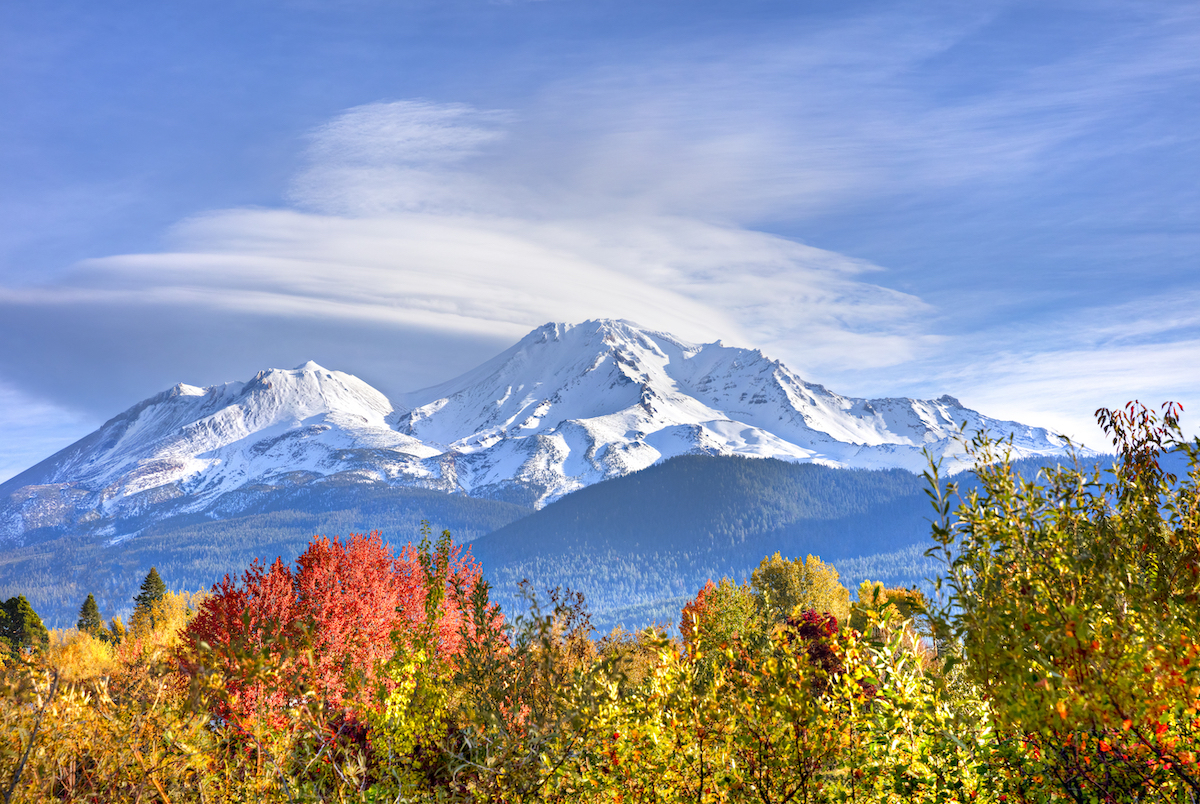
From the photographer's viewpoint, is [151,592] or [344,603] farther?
[151,592]

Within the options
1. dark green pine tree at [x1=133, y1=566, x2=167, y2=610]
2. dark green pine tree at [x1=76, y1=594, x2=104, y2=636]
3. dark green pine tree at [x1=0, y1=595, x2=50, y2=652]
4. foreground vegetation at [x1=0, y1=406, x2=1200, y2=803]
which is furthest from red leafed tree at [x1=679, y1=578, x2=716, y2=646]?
dark green pine tree at [x1=76, y1=594, x2=104, y2=636]

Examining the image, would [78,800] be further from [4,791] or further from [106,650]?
[106,650]

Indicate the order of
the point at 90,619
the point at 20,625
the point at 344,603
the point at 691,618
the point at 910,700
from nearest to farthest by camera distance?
1. the point at 910,700
2. the point at 691,618
3. the point at 344,603
4. the point at 20,625
5. the point at 90,619

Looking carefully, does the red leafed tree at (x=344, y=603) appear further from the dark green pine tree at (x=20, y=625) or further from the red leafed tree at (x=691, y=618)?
the dark green pine tree at (x=20, y=625)

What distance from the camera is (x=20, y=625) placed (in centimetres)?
5444

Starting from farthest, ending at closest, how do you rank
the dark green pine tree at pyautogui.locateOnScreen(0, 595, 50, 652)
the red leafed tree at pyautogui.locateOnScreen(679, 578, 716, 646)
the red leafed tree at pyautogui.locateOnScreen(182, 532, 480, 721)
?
the dark green pine tree at pyautogui.locateOnScreen(0, 595, 50, 652) < the red leafed tree at pyautogui.locateOnScreen(182, 532, 480, 721) < the red leafed tree at pyautogui.locateOnScreen(679, 578, 716, 646)

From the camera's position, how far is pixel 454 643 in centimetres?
2036

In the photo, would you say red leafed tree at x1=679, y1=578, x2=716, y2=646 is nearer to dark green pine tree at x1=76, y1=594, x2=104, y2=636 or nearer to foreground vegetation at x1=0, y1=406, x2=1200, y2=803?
foreground vegetation at x1=0, y1=406, x2=1200, y2=803

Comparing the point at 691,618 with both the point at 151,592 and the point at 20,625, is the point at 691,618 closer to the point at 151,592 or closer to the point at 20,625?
the point at 20,625

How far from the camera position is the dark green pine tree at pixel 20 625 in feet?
173

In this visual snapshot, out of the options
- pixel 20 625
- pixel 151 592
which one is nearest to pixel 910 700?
pixel 20 625

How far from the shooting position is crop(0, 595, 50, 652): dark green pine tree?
52.9m

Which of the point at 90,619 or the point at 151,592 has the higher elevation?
the point at 151,592

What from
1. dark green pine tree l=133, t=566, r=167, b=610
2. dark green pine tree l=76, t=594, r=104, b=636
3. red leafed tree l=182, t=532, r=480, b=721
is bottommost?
dark green pine tree l=76, t=594, r=104, b=636
